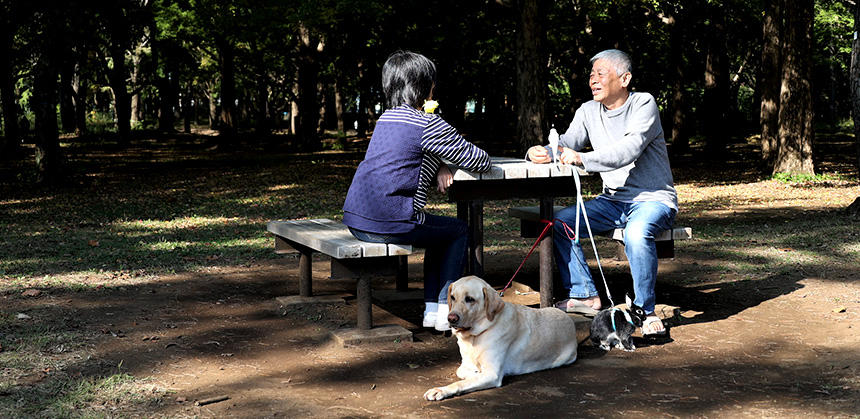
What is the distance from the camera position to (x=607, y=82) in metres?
5.71

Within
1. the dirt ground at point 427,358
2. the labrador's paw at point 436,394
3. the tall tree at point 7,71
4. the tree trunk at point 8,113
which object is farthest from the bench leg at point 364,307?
the tree trunk at point 8,113

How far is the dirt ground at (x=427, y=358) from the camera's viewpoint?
421 centimetres

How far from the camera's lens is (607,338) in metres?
5.23

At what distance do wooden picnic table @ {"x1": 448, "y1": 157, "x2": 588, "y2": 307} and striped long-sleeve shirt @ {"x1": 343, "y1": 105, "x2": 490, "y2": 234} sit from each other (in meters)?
0.16

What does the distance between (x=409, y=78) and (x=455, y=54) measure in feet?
79.6

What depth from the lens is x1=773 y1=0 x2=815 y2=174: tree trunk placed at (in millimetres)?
16609

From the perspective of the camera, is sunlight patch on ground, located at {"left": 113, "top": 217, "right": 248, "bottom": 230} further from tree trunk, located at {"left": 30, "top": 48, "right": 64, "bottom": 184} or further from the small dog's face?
the small dog's face

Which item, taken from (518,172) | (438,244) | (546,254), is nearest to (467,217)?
(546,254)

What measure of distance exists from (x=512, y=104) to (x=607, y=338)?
44.2 metres

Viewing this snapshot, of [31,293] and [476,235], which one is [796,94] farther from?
[31,293]

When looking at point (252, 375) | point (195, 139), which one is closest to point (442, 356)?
point (252, 375)

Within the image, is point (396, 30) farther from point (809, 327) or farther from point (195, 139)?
point (809, 327)

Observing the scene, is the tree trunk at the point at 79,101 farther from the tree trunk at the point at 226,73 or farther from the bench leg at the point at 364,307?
the bench leg at the point at 364,307

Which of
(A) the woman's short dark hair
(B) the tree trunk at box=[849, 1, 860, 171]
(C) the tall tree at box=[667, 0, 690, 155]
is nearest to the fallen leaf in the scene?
(A) the woman's short dark hair
